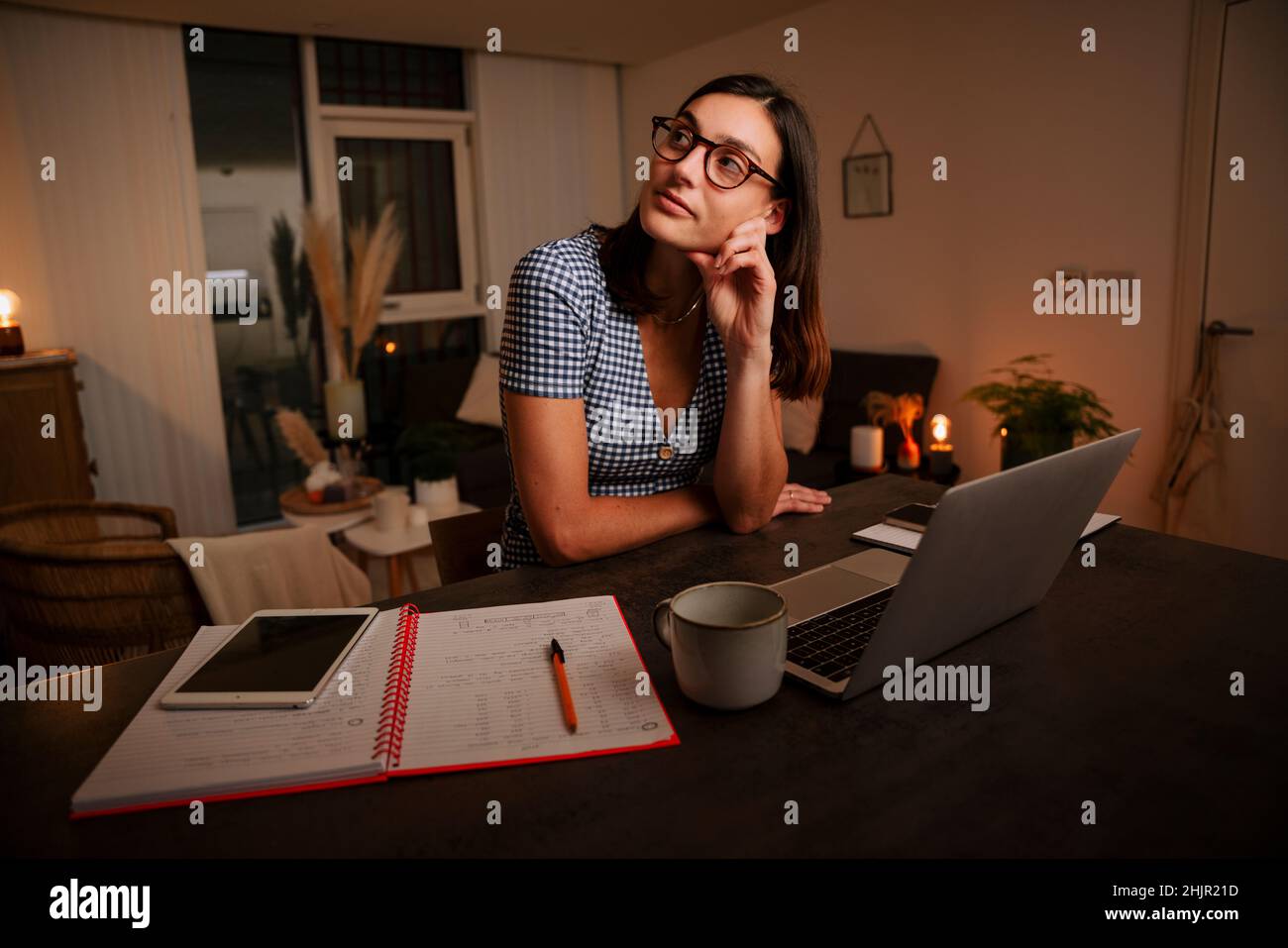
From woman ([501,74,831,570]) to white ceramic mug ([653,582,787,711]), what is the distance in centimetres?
39

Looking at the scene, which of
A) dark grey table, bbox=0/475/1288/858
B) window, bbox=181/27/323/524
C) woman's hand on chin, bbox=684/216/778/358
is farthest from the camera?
window, bbox=181/27/323/524

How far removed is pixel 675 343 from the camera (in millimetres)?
1477

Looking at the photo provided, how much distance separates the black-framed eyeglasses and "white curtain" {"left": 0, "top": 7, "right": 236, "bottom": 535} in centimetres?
394

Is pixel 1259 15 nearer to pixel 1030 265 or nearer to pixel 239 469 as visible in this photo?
pixel 1030 265

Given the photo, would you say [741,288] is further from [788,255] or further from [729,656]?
[729,656]

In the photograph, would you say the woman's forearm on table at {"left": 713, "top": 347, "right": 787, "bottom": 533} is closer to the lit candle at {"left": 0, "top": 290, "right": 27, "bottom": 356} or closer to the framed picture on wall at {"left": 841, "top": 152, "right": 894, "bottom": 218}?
the framed picture on wall at {"left": 841, "top": 152, "right": 894, "bottom": 218}

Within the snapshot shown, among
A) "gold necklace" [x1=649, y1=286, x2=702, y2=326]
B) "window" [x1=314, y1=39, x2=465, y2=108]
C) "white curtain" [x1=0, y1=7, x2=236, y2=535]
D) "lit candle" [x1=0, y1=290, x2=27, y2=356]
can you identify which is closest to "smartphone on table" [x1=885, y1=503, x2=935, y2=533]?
"gold necklace" [x1=649, y1=286, x2=702, y2=326]

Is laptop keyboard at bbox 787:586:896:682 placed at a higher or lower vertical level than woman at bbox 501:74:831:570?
lower

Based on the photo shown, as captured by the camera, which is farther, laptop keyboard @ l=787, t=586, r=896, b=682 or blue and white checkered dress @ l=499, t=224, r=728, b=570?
blue and white checkered dress @ l=499, t=224, r=728, b=570

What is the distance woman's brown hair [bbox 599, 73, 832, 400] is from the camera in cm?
133

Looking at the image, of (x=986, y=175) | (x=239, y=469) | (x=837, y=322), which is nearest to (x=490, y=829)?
(x=986, y=175)

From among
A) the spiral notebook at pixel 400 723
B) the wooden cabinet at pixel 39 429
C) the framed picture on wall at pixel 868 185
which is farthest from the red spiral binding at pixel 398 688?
the framed picture on wall at pixel 868 185

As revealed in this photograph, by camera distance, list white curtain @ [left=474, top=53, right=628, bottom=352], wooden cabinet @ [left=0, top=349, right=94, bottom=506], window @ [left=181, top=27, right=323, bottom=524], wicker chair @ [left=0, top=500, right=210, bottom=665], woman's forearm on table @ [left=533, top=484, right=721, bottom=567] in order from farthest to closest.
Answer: white curtain @ [left=474, top=53, right=628, bottom=352]
window @ [left=181, top=27, right=323, bottom=524]
wooden cabinet @ [left=0, top=349, right=94, bottom=506]
wicker chair @ [left=0, top=500, right=210, bottom=665]
woman's forearm on table @ [left=533, top=484, right=721, bottom=567]

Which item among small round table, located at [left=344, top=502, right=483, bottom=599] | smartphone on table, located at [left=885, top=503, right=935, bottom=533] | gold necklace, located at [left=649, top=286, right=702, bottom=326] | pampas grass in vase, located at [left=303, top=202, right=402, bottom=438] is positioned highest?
pampas grass in vase, located at [left=303, top=202, right=402, bottom=438]
